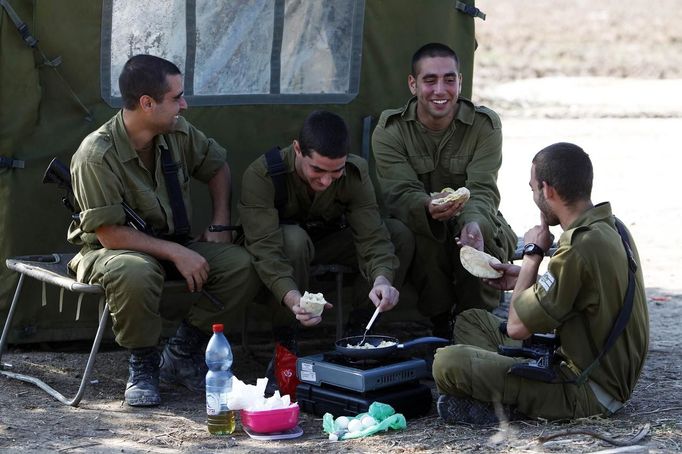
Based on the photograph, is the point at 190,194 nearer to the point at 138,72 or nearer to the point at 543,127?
the point at 138,72

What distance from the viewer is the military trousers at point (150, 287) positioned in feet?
17.9

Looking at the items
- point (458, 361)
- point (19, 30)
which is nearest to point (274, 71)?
point (19, 30)

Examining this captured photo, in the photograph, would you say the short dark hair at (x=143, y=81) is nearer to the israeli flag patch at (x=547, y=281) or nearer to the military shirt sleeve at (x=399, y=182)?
the military shirt sleeve at (x=399, y=182)

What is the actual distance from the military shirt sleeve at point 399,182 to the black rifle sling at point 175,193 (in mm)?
1085

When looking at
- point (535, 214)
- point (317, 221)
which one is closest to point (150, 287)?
point (317, 221)

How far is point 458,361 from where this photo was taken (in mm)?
4996

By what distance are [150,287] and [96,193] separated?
1.60 feet

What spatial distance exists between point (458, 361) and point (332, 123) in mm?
1344

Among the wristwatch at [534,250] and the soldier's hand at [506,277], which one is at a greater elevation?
the wristwatch at [534,250]

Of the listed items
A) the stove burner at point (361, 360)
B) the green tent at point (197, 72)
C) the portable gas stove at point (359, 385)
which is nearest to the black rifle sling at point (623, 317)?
the portable gas stove at point (359, 385)

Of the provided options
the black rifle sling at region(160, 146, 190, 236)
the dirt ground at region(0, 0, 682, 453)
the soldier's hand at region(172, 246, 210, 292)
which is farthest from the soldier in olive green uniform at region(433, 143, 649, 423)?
the black rifle sling at region(160, 146, 190, 236)

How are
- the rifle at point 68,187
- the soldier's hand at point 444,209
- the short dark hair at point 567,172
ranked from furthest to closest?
the soldier's hand at point 444,209 → the rifle at point 68,187 → the short dark hair at point 567,172

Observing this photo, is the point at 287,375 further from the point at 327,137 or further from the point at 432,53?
the point at 432,53

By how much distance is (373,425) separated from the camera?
5.07 m
